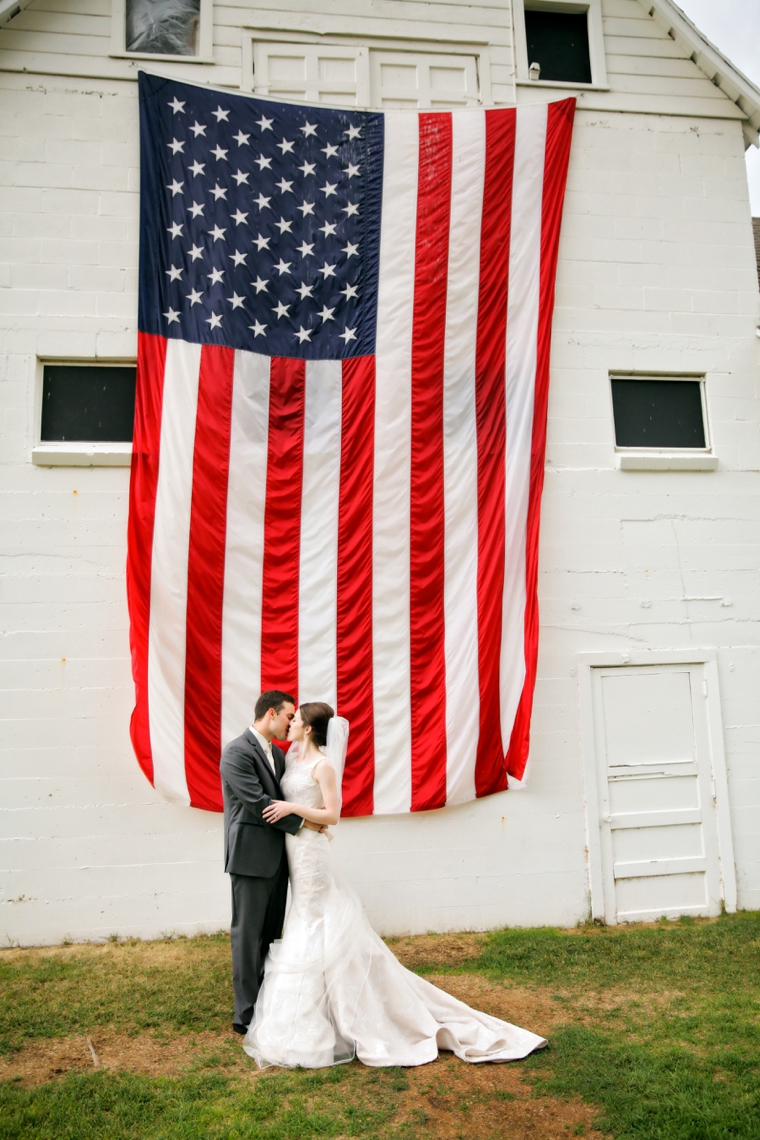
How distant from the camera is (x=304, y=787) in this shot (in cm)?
516

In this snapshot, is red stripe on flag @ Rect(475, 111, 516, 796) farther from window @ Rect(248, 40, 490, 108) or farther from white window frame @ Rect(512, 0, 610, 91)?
white window frame @ Rect(512, 0, 610, 91)

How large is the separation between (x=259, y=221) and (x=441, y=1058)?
6.45 meters

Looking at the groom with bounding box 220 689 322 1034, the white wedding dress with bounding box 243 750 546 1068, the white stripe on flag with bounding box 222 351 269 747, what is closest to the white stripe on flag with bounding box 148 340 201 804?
the white stripe on flag with bounding box 222 351 269 747

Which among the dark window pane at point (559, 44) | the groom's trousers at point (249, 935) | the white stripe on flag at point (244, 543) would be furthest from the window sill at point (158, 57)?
the groom's trousers at point (249, 935)

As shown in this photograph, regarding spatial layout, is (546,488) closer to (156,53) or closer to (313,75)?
(313,75)

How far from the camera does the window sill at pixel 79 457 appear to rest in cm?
708

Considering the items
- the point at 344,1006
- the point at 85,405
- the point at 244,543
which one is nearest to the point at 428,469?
the point at 244,543

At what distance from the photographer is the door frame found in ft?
23.8

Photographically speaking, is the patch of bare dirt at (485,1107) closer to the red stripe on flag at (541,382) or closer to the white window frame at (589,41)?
the red stripe on flag at (541,382)

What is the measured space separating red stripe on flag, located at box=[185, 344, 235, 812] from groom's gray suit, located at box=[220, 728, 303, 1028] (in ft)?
5.29

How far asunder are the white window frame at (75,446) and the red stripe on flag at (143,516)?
0.25 meters

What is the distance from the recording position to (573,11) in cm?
859

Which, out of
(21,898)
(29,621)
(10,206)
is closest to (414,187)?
(10,206)

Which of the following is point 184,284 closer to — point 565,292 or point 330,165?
point 330,165
